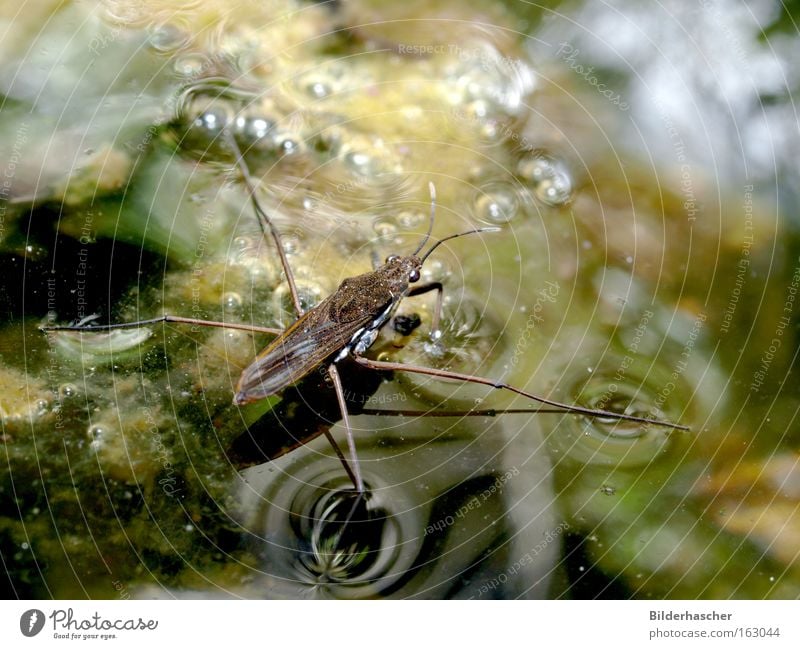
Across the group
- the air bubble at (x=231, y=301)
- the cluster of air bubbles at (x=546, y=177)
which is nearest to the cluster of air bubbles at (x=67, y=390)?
the air bubble at (x=231, y=301)

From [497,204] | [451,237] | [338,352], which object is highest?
[497,204]

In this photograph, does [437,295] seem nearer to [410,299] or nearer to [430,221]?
[410,299]

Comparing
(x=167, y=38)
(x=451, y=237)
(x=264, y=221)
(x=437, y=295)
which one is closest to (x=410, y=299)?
(x=437, y=295)

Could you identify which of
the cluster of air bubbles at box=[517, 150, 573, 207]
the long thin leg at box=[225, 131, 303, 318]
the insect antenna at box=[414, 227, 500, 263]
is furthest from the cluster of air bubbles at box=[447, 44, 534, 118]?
the long thin leg at box=[225, 131, 303, 318]

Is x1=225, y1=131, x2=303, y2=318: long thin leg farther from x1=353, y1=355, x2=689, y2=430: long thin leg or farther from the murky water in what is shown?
x1=353, y1=355, x2=689, y2=430: long thin leg

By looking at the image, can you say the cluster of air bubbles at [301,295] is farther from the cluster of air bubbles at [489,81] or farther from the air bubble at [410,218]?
the cluster of air bubbles at [489,81]

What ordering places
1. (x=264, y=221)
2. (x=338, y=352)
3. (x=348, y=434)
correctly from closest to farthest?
(x=348, y=434), (x=338, y=352), (x=264, y=221)
